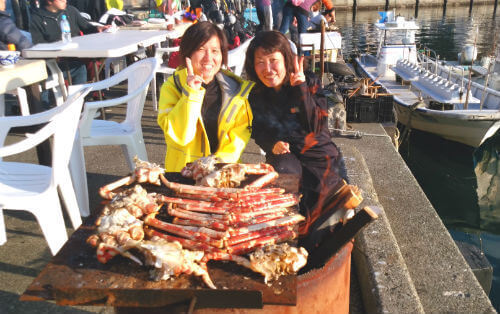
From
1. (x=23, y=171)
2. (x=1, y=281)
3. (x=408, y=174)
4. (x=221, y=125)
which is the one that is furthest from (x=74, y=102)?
(x=408, y=174)

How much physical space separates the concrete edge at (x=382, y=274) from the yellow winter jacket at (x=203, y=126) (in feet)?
4.14

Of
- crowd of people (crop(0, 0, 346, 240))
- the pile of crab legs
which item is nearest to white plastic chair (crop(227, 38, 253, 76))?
crowd of people (crop(0, 0, 346, 240))

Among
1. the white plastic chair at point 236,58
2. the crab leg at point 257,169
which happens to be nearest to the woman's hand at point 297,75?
the crab leg at point 257,169

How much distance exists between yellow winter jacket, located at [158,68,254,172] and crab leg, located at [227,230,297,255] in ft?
4.21

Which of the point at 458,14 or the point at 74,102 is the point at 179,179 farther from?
the point at 458,14

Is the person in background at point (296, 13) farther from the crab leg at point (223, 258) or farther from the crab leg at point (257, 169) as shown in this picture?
the crab leg at point (223, 258)

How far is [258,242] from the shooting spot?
1.86 m

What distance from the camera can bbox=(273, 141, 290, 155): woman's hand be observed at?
3254mm

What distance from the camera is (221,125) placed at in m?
3.27

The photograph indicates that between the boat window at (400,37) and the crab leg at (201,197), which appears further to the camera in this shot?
the boat window at (400,37)

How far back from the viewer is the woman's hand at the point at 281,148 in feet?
10.7

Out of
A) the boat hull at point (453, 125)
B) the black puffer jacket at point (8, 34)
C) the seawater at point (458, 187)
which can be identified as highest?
the black puffer jacket at point (8, 34)

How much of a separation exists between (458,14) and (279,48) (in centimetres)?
5246

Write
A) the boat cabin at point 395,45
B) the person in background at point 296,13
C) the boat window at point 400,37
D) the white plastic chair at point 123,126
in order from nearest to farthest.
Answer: the white plastic chair at point 123,126, the person in background at point 296,13, the boat cabin at point 395,45, the boat window at point 400,37
